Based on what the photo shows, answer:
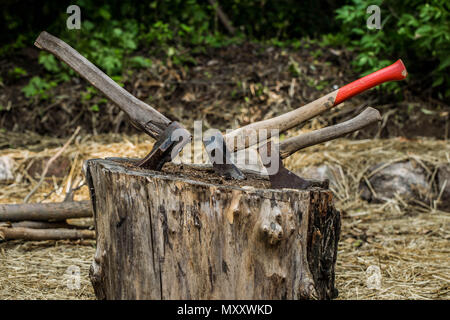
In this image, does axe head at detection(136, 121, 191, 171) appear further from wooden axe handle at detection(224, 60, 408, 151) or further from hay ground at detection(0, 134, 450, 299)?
hay ground at detection(0, 134, 450, 299)

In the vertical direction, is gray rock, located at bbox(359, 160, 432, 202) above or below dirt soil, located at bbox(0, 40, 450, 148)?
below

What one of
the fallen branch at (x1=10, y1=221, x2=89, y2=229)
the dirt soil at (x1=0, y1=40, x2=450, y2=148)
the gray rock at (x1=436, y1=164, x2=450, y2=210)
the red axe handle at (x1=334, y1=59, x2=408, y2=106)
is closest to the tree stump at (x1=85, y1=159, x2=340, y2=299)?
the red axe handle at (x1=334, y1=59, x2=408, y2=106)

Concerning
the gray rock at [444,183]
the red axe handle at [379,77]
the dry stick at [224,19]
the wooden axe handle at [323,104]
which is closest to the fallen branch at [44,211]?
the wooden axe handle at [323,104]

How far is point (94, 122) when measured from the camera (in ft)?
16.8

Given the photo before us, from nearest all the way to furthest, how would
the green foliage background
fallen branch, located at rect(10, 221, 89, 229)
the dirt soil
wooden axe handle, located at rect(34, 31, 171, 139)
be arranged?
wooden axe handle, located at rect(34, 31, 171, 139) < fallen branch, located at rect(10, 221, 89, 229) < the green foliage background < the dirt soil

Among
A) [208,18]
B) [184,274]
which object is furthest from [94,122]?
[184,274]

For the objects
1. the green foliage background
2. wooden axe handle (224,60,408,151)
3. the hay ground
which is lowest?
the hay ground

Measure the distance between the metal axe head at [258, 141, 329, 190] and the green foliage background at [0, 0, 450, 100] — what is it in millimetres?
3067

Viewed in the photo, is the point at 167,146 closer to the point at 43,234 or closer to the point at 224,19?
the point at 43,234

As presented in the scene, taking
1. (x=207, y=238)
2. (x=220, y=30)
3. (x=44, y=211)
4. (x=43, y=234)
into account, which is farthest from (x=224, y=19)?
(x=207, y=238)

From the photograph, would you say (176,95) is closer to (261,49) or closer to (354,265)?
(261,49)

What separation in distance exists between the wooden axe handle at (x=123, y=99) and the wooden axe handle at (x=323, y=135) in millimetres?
599

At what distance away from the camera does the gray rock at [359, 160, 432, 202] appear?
156 inches

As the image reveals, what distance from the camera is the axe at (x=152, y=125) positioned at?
6.86 feet
